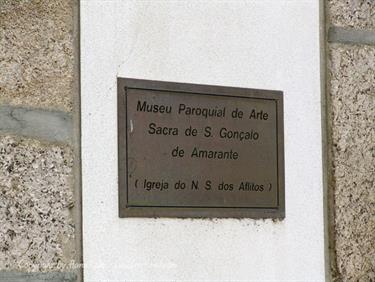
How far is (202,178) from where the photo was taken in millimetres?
3809

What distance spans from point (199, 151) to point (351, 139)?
0.60 metres

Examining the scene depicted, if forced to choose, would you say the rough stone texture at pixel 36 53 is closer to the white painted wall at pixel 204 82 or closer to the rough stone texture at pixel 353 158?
the white painted wall at pixel 204 82

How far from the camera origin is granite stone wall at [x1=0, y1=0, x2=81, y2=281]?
11.4 ft

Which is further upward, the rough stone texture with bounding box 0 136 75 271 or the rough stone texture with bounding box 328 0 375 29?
the rough stone texture with bounding box 328 0 375 29

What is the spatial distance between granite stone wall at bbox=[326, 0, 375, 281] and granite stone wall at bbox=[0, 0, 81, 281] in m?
0.97

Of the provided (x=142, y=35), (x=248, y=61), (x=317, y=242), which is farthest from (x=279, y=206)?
(x=142, y=35)

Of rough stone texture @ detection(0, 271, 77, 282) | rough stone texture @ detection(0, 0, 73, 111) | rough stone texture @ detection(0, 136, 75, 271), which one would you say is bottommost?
rough stone texture @ detection(0, 271, 77, 282)

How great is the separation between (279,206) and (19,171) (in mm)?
961

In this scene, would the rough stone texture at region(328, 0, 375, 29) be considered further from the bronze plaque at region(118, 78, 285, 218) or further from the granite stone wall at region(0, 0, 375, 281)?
the granite stone wall at region(0, 0, 375, 281)

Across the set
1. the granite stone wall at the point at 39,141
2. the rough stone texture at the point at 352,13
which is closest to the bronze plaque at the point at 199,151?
the granite stone wall at the point at 39,141

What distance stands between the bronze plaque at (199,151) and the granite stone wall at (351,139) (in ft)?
0.70

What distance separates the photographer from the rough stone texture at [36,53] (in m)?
3.53

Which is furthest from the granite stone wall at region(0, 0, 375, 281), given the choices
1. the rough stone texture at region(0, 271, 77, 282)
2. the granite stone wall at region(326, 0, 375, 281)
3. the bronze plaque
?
the granite stone wall at region(326, 0, 375, 281)

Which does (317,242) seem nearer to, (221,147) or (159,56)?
(221,147)
